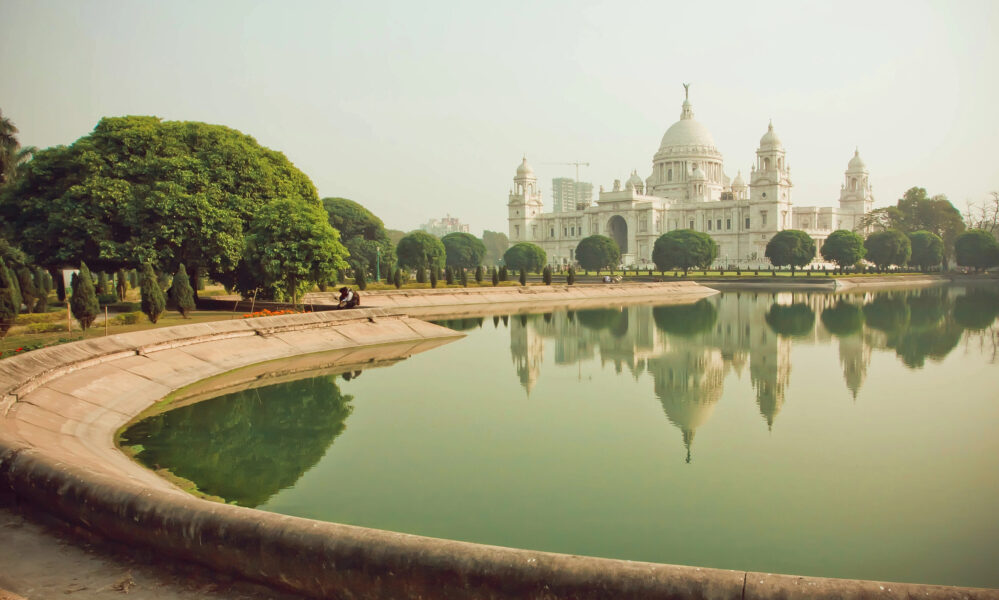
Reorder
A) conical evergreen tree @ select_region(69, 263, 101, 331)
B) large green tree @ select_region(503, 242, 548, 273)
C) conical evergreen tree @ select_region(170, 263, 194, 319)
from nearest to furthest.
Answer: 1. conical evergreen tree @ select_region(69, 263, 101, 331)
2. conical evergreen tree @ select_region(170, 263, 194, 319)
3. large green tree @ select_region(503, 242, 548, 273)

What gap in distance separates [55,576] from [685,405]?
→ 1117 cm

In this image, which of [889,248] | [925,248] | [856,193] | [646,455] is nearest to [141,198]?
[646,455]

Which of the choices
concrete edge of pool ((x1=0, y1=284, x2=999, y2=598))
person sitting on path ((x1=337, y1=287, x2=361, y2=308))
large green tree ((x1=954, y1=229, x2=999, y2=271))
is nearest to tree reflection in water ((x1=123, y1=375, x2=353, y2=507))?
concrete edge of pool ((x1=0, y1=284, x2=999, y2=598))

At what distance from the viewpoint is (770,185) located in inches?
3573

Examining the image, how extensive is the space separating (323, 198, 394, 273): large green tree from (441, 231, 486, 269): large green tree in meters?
20.7

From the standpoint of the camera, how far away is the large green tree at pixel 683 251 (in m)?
70.7

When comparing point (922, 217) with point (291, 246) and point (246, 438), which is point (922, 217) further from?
point (246, 438)

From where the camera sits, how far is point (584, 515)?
7898mm

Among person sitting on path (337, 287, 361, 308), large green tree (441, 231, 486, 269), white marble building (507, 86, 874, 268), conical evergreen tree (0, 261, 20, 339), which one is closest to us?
conical evergreen tree (0, 261, 20, 339)

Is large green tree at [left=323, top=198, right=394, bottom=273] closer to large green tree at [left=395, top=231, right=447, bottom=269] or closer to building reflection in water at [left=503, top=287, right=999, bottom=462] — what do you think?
large green tree at [left=395, top=231, right=447, bottom=269]

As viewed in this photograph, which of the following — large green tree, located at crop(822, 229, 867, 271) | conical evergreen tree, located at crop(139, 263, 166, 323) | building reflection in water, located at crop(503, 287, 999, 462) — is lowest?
building reflection in water, located at crop(503, 287, 999, 462)

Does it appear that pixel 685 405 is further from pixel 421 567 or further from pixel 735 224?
pixel 735 224

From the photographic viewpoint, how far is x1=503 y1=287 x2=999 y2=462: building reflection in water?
1565cm

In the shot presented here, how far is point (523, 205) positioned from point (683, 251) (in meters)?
41.5
